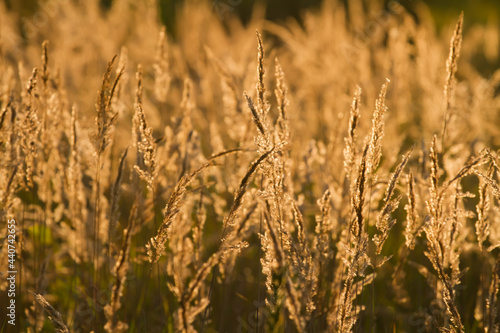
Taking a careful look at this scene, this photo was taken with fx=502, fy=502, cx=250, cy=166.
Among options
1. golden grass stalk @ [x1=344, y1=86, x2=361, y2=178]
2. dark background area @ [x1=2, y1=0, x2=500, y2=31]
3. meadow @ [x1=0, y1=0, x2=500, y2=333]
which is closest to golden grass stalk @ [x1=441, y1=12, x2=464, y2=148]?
meadow @ [x1=0, y1=0, x2=500, y2=333]

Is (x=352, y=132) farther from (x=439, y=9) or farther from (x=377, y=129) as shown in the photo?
(x=439, y=9)

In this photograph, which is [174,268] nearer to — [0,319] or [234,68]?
[0,319]

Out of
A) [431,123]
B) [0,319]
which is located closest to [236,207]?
[0,319]

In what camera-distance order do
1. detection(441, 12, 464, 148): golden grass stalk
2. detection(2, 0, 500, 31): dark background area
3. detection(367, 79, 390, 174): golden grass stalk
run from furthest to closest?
detection(2, 0, 500, 31): dark background area
detection(441, 12, 464, 148): golden grass stalk
detection(367, 79, 390, 174): golden grass stalk

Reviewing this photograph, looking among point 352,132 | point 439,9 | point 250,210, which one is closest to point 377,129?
point 352,132

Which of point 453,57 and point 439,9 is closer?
point 453,57

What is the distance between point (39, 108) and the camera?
219 centimetres

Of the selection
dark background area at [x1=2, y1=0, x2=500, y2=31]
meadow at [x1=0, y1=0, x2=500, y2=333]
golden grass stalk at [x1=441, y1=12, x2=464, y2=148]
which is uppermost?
dark background area at [x1=2, y1=0, x2=500, y2=31]

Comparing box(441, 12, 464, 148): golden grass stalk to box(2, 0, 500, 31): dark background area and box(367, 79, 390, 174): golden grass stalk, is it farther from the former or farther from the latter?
box(2, 0, 500, 31): dark background area

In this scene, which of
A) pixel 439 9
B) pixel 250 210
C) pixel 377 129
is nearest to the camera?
pixel 377 129

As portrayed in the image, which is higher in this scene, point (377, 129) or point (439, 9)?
point (439, 9)

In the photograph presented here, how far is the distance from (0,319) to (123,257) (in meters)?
1.35

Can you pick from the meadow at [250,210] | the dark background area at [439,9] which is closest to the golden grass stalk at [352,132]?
the meadow at [250,210]

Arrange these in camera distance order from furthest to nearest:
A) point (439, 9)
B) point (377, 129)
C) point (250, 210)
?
1. point (439, 9)
2. point (250, 210)
3. point (377, 129)
